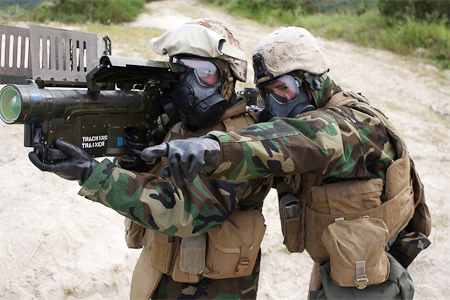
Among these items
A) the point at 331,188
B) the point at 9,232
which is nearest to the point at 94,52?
the point at 331,188

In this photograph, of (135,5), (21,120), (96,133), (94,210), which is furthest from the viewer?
(135,5)

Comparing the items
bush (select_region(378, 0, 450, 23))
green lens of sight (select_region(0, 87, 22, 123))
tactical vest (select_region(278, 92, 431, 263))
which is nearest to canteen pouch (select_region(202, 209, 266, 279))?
tactical vest (select_region(278, 92, 431, 263))

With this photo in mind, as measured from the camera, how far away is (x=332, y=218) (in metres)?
1.98

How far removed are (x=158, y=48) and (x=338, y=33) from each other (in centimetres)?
1285

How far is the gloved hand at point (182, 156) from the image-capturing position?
3.86 ft

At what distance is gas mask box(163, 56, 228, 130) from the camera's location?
201 centimetres

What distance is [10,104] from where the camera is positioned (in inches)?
63.6

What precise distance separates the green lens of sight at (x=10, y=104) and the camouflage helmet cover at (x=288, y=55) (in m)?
1.29

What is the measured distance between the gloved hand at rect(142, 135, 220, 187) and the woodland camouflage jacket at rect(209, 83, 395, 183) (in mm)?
113

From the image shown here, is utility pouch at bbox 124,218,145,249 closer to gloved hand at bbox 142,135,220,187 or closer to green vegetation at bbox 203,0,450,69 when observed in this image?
gloved hand at bbox 142,135,220,187

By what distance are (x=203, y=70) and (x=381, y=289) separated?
4.77 ft

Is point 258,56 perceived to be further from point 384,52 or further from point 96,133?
point 384,52

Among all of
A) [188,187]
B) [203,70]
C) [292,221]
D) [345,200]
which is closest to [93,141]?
[188,187]

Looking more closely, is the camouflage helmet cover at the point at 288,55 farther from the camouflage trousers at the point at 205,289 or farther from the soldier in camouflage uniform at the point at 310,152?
the camouflage trousers at the point at 205,289
